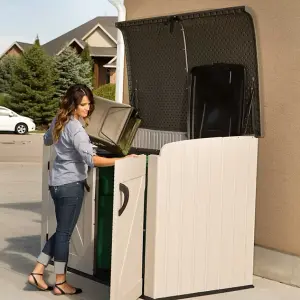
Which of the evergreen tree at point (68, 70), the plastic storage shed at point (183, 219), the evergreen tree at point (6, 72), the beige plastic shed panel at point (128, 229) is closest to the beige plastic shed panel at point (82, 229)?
the plastic storage shed at point (183, 219)

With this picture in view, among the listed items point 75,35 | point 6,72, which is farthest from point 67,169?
point 75,35

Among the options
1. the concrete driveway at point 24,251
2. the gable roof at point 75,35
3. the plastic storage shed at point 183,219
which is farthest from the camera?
the gable roof at point 75,35

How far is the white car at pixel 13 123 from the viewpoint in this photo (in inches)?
1162

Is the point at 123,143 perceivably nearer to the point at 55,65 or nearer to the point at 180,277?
the point at 180,277

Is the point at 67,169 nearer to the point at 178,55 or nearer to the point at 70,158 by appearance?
the point at 70,158

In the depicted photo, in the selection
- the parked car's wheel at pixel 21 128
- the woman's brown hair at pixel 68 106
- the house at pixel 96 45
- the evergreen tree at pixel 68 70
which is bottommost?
the parked car's wheel at pixel 21 128

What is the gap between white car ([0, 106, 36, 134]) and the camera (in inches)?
1162

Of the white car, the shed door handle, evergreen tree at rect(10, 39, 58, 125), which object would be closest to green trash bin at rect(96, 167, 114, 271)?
the shed door handle

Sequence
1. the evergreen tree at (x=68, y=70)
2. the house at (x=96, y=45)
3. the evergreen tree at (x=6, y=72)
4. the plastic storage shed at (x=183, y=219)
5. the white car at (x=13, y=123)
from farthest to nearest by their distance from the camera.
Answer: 1. the house at (x=96, y=45)
2. the evergreen tree at (x=6, y=72)
3. the evergreen tree at (x=68, y=70)
4. the white car at (x=13, y=123)
5. the plastic storage shed at (x=183, y=219)

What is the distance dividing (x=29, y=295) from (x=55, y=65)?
37.2 meters

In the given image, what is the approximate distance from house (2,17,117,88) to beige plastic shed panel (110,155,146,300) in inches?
1596

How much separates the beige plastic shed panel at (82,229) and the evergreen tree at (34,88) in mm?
30672

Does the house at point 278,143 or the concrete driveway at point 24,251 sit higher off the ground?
the house at point 278,143

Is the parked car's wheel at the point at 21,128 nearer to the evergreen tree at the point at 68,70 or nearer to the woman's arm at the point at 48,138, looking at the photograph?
the evergreen tree at the point at 68,70
